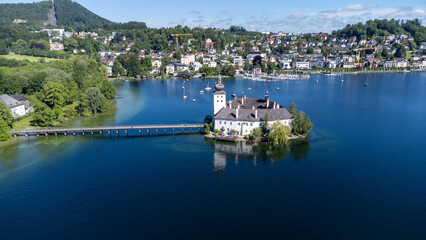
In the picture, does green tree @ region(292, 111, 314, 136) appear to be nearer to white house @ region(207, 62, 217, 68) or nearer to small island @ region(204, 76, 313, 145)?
small island @ region(204, 76, 313, 145)

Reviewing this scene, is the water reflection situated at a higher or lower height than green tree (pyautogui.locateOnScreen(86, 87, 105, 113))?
lower

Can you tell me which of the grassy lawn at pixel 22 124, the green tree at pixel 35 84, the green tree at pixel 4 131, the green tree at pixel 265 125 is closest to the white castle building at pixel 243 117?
the green tree at pixel 265 125

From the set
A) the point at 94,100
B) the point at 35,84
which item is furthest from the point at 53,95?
the point at 35,84

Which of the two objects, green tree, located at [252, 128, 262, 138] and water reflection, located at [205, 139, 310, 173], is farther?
green tree, located at [252, 128, 262, 138]

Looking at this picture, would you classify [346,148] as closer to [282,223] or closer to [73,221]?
[282,223]

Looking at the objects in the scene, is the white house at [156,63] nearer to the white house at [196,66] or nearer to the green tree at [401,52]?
the white house at [196,66]

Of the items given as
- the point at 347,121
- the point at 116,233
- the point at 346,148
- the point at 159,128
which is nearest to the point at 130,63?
the point at 159,128

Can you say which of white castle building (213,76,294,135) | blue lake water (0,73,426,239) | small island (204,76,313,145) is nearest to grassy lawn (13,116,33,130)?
blue lake water (0,73,426,239)
